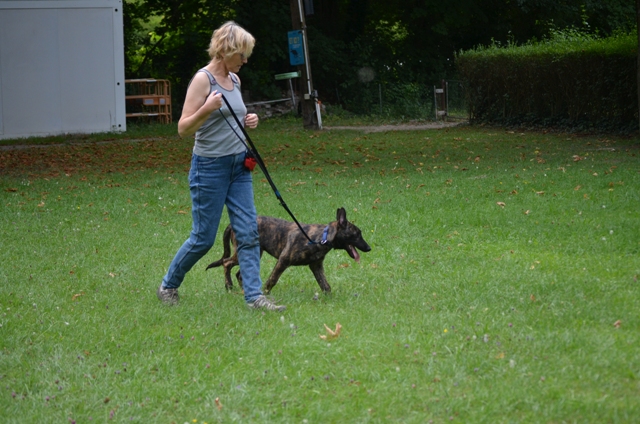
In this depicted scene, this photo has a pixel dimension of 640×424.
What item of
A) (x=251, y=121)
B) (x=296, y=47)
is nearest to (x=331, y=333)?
(x=251, y=121)

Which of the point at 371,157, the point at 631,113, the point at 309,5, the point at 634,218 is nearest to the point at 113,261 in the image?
the point at 634,218

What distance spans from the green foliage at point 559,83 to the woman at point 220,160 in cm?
1680

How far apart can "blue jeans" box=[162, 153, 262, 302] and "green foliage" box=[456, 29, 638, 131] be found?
16.8 metres

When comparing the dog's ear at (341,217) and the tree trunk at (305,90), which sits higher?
the tree trunk at (305,90)

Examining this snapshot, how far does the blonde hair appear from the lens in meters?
5.99

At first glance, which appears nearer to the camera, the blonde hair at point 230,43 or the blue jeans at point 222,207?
the blonde hair at point 230,43

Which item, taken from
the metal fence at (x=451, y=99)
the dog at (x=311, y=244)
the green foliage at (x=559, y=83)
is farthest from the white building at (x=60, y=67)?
the dog at (x=311, y=244)

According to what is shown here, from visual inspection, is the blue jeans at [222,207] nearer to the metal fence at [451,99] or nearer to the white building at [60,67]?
the white building at [60,67]

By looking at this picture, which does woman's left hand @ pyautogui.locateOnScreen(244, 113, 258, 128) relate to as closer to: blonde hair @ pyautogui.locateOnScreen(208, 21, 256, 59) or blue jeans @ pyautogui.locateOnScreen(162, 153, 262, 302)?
blue jeans @ pyautogui.locateOnScreen(162, 153, 262, 302)

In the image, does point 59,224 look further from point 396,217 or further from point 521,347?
point 521,347

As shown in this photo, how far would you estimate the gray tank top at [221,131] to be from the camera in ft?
20.1

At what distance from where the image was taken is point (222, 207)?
6379 millimetres

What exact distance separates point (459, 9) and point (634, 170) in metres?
23.3

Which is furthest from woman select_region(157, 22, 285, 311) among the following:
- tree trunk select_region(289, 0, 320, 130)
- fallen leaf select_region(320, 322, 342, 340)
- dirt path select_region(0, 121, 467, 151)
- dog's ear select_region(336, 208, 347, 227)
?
tree trunk select_region(289, 0, 320, 130)
